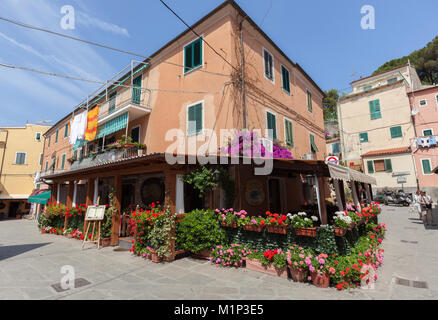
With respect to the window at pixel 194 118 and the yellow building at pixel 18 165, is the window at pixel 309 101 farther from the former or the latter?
the yellow building at pixel 18 165

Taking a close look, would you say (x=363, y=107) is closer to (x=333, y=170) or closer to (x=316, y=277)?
(x=333, y=170)

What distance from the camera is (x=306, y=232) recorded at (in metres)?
4.68

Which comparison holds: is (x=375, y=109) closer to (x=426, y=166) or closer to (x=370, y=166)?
(x=370, y=166)

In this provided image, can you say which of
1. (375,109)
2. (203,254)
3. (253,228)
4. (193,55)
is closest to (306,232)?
(253,228)

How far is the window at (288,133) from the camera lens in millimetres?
12133

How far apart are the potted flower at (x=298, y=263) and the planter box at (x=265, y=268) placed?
0.19m

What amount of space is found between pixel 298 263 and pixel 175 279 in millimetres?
2710

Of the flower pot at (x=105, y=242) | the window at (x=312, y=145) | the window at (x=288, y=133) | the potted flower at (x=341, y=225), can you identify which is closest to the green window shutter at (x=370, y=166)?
the window at (x=312, y=145)

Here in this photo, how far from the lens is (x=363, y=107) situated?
25.3 metres

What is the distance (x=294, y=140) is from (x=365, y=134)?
17351mm

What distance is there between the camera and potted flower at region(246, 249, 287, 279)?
4.80 metres

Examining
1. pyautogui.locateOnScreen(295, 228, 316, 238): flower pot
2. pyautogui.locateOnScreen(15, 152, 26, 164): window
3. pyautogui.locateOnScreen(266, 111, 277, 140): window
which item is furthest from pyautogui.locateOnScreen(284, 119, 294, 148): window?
pyautogui.locateOnScreen(15, 152, 26, 164): window
